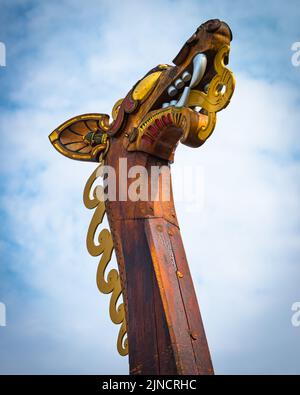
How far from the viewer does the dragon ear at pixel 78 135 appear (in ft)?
15.2

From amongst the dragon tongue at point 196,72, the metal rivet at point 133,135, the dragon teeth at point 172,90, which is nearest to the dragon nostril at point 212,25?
the dragon tongue at point 196,72

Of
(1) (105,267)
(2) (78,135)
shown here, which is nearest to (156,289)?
(1) (105,267)

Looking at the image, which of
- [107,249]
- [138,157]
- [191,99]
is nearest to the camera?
[191,99]

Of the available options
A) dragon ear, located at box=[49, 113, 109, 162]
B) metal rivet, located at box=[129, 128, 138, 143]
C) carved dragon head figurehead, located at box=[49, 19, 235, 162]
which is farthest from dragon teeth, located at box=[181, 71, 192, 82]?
dragon ear, located at box=[49, 113, 109, 162]

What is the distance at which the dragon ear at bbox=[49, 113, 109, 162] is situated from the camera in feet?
15.2

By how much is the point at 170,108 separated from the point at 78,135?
1095 millimetres

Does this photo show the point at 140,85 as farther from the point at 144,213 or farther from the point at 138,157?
the point at 144,213

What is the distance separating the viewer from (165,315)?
11.7 feet

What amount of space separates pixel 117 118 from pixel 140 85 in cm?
29

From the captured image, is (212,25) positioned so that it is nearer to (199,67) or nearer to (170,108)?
(199,67)

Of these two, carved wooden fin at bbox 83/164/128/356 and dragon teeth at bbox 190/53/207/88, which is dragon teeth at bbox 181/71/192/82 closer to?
dragon teeth at bbox 190/53/207/88

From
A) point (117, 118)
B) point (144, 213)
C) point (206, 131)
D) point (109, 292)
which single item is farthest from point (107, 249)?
point (206, 131)

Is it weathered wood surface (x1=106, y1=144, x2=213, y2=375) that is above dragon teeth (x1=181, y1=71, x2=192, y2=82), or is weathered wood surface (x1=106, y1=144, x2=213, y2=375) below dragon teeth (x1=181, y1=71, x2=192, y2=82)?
below

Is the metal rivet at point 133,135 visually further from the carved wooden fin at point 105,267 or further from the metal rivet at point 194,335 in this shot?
the metal rivet at point 194,335
